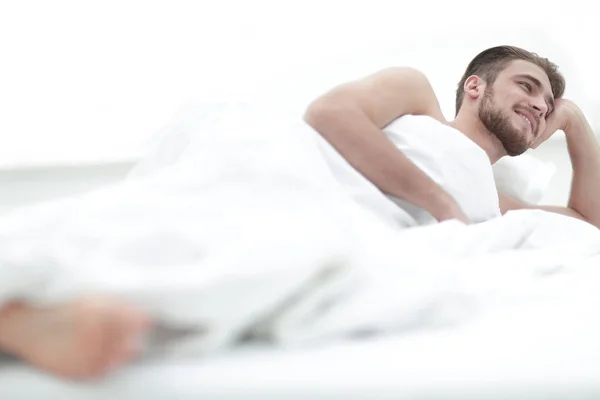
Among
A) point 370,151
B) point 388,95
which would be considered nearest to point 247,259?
Result: point 370,151

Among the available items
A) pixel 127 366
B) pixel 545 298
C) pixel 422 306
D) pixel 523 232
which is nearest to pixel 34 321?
pixel 127 366

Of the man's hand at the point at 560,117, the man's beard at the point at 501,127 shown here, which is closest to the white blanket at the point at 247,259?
the man's beard at the point at 501,127

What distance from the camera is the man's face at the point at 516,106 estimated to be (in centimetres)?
150

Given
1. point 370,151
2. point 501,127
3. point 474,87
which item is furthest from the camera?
point 474,87

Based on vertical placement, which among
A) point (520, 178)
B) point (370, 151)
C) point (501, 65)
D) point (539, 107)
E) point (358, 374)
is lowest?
point (358, 374)

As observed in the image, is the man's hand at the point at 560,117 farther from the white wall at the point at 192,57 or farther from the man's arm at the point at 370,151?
the man's arm at the point at 370,151

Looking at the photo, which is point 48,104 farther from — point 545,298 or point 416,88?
point 545,298

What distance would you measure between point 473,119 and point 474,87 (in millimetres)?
94

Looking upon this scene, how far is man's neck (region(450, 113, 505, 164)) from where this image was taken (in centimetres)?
153

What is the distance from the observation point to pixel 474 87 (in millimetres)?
1599

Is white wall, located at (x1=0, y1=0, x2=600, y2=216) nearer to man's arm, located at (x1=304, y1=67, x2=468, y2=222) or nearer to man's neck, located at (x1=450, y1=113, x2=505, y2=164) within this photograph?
man's neck, located at (x1=450, y1=113, x2=505, y2=164)

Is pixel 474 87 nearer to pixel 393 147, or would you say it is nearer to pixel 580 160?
pixel 580 160

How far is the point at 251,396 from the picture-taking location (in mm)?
473

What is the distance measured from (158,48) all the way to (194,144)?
118 centimetres
